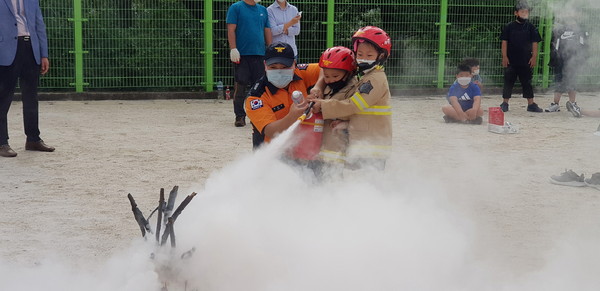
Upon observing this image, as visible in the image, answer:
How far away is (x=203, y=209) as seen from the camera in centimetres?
425

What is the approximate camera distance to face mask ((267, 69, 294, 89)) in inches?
199

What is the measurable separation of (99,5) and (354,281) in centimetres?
1112

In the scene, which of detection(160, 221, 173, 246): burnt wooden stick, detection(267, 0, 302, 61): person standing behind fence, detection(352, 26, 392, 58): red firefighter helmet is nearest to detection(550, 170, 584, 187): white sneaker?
detection(352, 26, 392, 58): red firefighter helmet

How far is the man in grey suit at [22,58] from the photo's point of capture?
8172 millimetres

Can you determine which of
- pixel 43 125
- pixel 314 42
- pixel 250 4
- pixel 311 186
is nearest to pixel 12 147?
pixel 43 125

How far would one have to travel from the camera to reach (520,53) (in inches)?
512

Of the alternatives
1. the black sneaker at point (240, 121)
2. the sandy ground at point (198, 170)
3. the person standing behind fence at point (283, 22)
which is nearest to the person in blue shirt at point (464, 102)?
the sandy ground at point (198, 170)

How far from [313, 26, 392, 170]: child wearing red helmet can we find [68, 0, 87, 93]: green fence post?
10.0 meters

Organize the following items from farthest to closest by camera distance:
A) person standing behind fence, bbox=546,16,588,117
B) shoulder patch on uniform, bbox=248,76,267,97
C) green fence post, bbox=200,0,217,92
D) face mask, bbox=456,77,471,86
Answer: green fence post, bbox=200,0,217,92
face mask, bbox=456,77,471,86
person standing behind fence, bbox=546,16,588,117
shoulder patch on uniform, bbox=248,76,267,97

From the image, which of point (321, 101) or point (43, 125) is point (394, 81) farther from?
point (321, 101)

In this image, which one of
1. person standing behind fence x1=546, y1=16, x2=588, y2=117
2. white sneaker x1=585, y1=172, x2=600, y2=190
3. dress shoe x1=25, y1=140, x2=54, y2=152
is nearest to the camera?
white sneaker x1=585, y1=172, x2=600, y2=190

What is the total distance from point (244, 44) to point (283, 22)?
2.91 feet

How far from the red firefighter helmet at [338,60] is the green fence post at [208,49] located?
9749 mm

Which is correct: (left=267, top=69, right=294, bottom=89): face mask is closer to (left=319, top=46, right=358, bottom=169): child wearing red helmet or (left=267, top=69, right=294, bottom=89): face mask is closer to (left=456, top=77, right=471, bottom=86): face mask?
(left=319, top=46, right=358, bottom=169): child wearing red helmet
